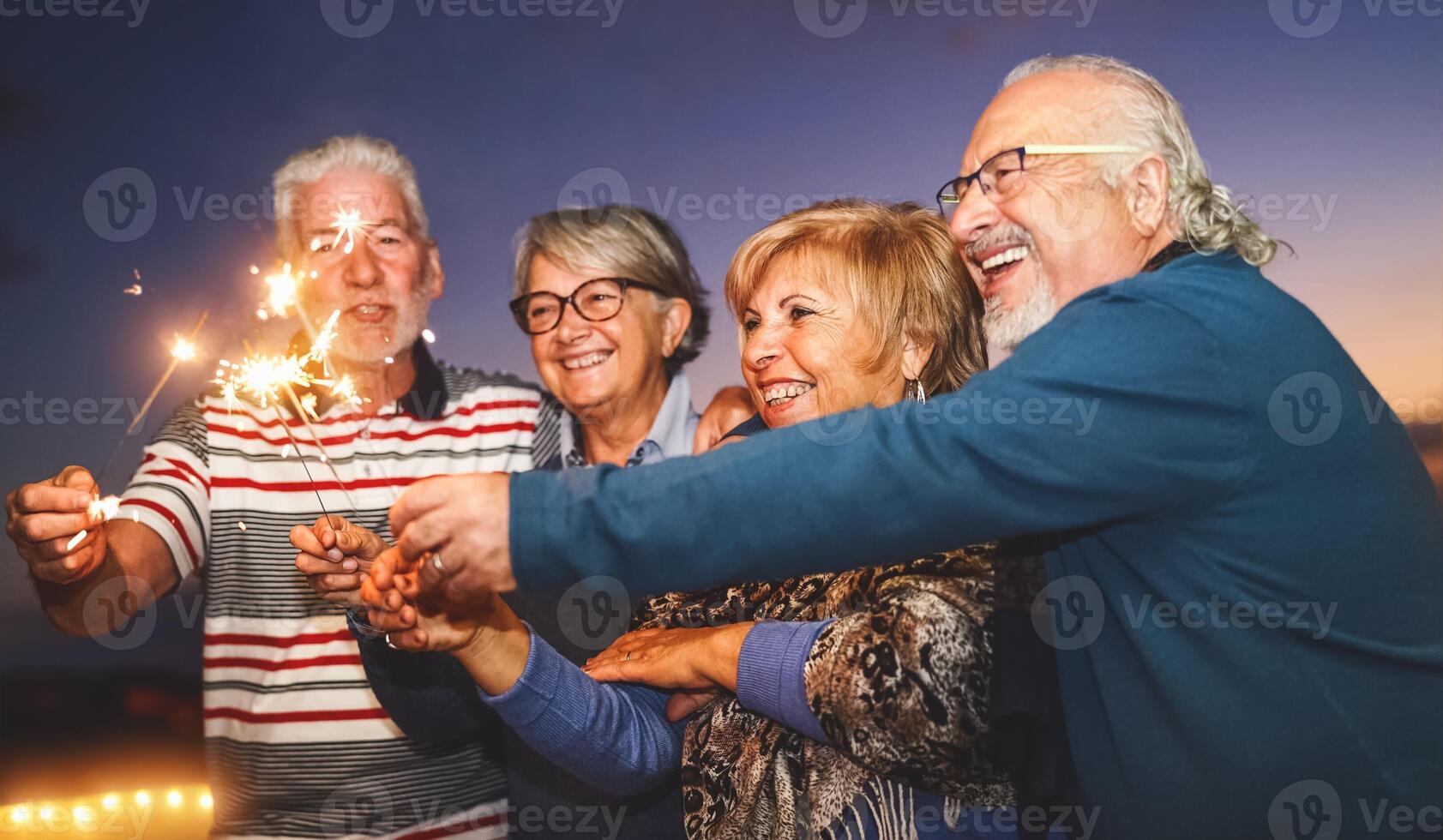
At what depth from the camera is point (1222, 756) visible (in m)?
1.23

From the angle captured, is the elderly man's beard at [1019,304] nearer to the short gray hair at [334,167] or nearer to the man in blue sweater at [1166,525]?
the man in blue sweater at [1166,525]

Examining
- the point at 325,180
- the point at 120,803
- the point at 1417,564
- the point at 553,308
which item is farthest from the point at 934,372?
the point at 120,803

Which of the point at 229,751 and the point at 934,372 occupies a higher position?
the point at 934,372

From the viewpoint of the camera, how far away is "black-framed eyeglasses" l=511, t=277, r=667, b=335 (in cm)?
281

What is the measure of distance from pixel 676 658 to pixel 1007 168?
1072 millimetres

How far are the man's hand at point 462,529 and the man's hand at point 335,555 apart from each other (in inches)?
20.0

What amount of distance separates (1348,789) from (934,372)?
108cm

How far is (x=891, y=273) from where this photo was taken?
2.03 meters

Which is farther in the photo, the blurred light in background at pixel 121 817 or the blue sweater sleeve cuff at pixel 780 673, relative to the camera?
the blurred light in background at pixel 121 817

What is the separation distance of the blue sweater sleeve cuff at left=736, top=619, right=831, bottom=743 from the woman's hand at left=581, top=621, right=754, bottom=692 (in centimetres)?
4

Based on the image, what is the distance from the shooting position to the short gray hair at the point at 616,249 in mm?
2834

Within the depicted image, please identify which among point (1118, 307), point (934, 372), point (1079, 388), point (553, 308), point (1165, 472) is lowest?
point (1165, 472)

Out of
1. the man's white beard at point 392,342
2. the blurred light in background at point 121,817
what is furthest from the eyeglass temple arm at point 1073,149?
the blurred light in background at point 121,817

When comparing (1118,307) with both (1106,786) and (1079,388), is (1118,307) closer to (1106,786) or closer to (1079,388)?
(1079,388)
